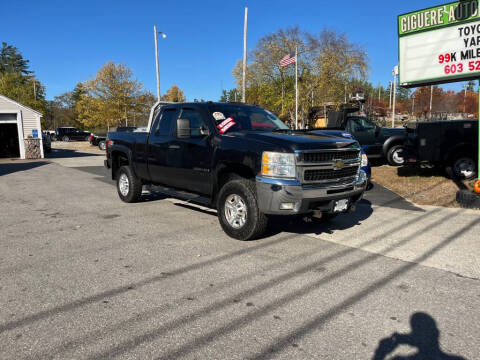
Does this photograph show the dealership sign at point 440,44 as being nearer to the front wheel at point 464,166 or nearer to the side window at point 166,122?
the front wheel at point 464,166

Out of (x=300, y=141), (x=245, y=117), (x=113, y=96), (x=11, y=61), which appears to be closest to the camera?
(x=300, y=141)

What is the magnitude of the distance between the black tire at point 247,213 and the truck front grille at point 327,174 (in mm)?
771

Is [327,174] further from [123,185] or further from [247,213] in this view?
[123,185]

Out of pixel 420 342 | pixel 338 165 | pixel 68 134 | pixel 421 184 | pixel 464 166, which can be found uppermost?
pixel 68 134

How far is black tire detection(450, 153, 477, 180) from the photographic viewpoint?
9914 millimetres

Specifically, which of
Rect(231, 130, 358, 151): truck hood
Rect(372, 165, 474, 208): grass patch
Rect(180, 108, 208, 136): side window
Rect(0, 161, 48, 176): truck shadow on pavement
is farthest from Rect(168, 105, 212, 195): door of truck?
Rect(0, 161, 48, 176): truck shadow on pavement

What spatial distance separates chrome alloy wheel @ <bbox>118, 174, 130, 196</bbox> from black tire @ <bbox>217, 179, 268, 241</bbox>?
136 inches

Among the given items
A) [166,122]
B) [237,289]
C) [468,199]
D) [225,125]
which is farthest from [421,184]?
[237,289]

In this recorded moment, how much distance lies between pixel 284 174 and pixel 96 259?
103 inches

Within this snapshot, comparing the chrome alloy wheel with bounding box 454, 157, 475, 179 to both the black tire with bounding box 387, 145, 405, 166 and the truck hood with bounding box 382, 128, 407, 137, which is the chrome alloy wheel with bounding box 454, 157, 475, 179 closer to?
→ the black tire with bounding box 387, 145, 405, 166

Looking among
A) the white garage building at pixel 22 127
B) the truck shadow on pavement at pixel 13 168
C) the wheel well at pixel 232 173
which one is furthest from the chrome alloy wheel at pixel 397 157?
the white garage building at pixel 22 127

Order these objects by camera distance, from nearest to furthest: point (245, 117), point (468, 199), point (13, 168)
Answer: point (245, 117)
point (468, 199)
point (13, 168)

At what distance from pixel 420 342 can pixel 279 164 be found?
8.67 feet

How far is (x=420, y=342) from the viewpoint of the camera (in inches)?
111
